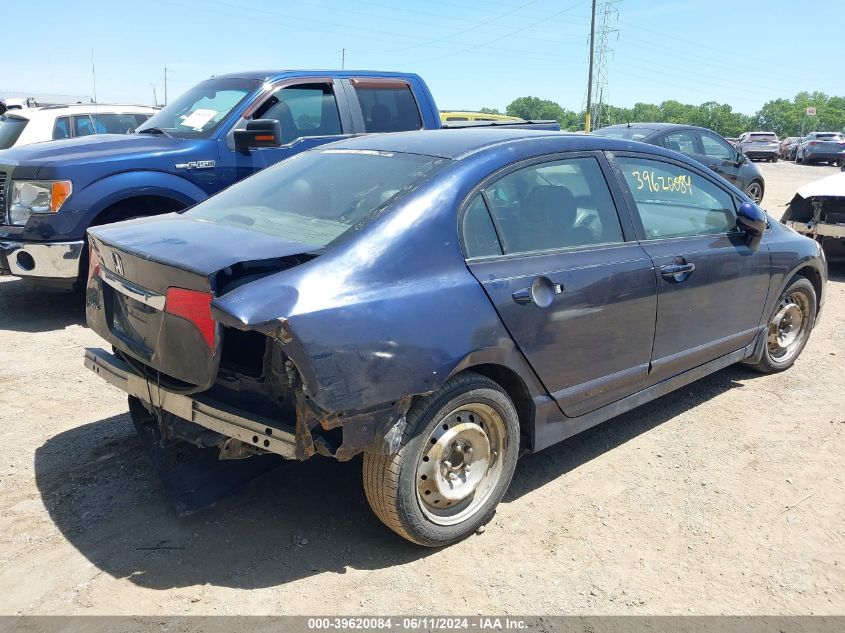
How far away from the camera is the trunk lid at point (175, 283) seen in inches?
104

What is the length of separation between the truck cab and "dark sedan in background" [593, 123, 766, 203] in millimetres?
5135

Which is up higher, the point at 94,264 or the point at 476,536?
the point at 94,264

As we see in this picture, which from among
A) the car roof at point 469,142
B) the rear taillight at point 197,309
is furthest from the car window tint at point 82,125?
the rear taillight at point 197,309

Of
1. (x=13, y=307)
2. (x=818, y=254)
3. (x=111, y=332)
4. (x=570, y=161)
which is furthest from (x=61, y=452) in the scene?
(x=818, y=254)

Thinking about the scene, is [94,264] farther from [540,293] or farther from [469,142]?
[540,293]

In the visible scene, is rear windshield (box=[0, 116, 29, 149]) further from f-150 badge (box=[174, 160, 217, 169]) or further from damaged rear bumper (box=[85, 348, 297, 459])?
damaged rear bumper (box=[85, 348, 297, 459])

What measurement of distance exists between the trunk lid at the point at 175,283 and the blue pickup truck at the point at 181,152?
9.79 feet

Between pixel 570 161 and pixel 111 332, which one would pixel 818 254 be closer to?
pixel 570 161

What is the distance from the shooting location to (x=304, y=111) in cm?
696

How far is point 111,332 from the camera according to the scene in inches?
130

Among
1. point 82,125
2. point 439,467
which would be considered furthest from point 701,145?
point 439,467

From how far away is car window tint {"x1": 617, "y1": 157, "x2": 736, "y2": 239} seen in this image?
13.0 feet

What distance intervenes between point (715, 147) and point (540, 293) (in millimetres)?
11106

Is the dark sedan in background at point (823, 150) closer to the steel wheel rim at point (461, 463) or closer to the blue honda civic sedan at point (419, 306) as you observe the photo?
the blue honda civic sedan at point (419, 306)
